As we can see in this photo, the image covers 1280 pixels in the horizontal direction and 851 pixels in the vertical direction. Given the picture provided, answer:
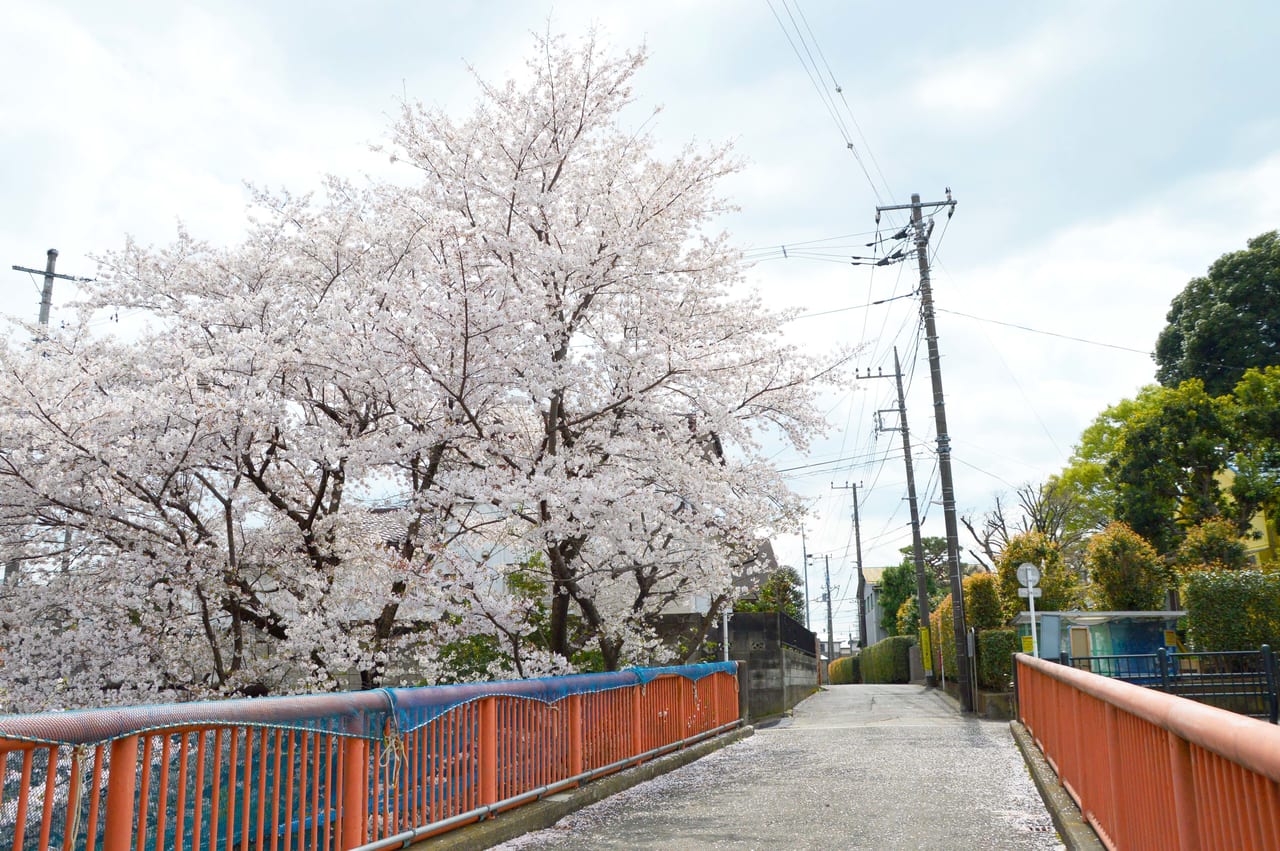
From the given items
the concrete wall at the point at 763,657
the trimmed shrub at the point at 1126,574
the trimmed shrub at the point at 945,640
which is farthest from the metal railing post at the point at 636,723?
the trimmed shrub at the point at 1126,574

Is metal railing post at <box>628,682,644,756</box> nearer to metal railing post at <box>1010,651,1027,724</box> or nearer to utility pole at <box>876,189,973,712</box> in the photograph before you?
metal railing post at <box>1010,651,1027,724</box>

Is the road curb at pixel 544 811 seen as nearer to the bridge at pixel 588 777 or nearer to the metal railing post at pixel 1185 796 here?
the bridge at pixel 588 777

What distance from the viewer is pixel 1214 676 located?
16.2 meters

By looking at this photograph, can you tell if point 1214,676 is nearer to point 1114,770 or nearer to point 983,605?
point 983,605

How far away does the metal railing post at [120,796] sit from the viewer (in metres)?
3.82

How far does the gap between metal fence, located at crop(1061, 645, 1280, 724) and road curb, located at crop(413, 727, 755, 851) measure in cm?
823

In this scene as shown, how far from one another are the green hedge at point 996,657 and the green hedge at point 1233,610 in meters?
3.87

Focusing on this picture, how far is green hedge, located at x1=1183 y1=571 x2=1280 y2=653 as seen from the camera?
1898 centimetres

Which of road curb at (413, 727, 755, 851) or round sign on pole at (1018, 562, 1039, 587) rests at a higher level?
round sign on pole at (1018, 562, 1039, 587)

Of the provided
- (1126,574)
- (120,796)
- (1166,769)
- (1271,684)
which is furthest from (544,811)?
(1126,574)

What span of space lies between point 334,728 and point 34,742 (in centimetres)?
197

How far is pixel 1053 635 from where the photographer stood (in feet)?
60.6

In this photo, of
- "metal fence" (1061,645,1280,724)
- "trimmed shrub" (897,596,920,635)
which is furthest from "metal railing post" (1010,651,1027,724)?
"trimmed shrub" (897,596,920,635)

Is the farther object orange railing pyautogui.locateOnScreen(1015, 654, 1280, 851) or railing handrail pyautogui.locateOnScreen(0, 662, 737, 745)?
railing handrail pyautogui.locateOnScreen(0, 662, 737, 745)
